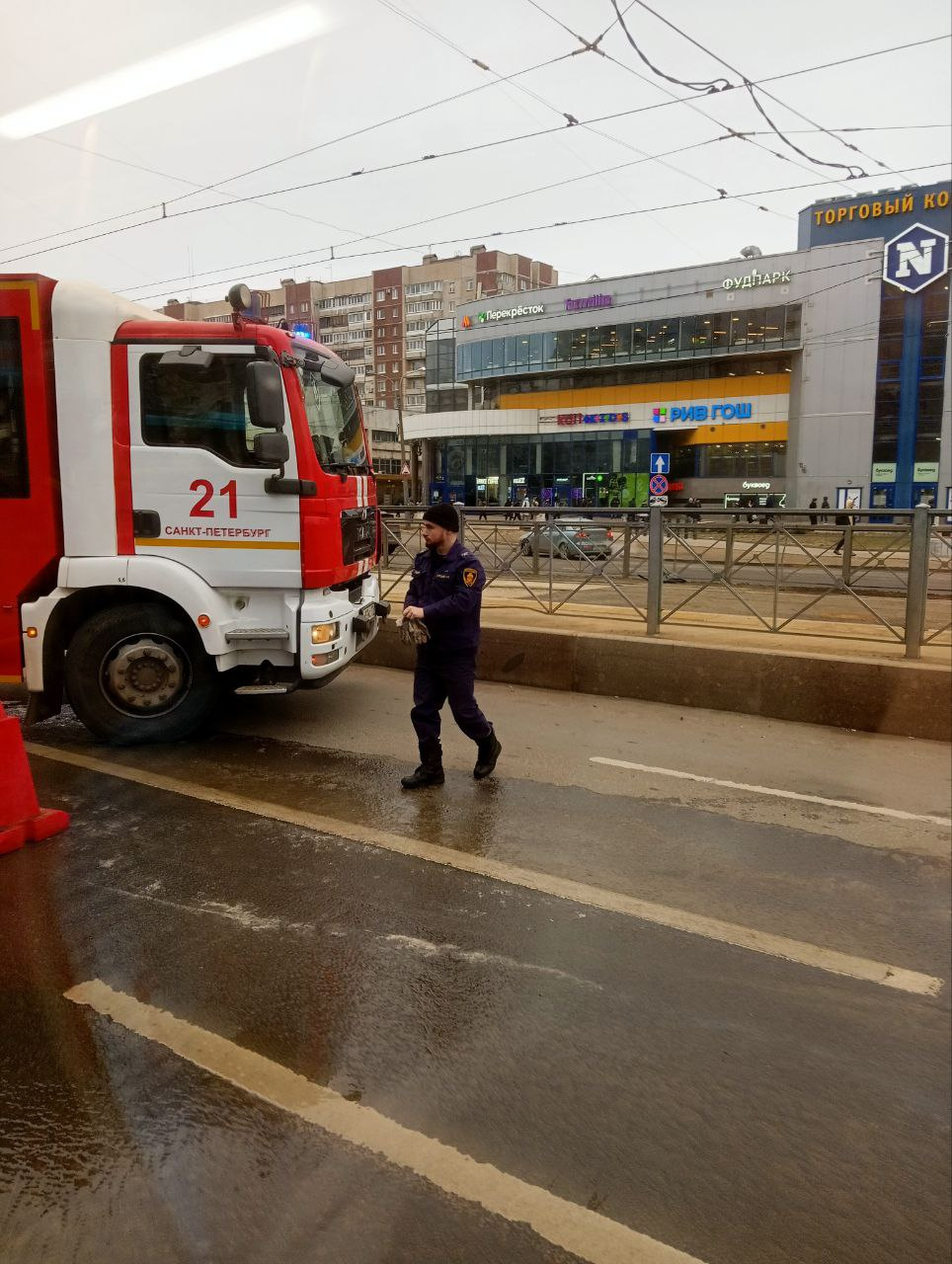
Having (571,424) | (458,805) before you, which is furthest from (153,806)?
(571,424)

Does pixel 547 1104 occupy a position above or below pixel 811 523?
below

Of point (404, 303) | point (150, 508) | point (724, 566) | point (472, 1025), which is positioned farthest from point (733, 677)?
point (404, 303)

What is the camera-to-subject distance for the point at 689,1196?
227 cm

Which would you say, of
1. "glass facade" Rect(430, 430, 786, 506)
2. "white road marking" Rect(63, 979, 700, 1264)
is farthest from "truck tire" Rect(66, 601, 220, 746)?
"glass facade" Rect(430, 430, 786, 506)

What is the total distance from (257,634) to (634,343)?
5720 cm

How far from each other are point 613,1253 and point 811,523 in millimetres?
7266

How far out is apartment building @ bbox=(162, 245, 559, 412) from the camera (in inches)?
3996

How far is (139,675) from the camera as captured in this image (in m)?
6.09

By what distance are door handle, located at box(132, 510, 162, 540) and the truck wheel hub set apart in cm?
74

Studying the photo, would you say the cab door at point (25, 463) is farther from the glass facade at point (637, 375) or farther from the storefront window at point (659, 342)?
the glass facade at point (637, 375)

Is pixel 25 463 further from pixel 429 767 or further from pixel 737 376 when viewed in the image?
pixel 737 376

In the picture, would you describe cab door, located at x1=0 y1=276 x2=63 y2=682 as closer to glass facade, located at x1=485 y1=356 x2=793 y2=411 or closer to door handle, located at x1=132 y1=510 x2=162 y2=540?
door handle, located at x1=132 y1=510 x2=162 y2=540

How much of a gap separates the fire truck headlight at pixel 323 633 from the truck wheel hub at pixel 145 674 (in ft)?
3.19

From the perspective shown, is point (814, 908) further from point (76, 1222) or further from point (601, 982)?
point (76, 1222)
